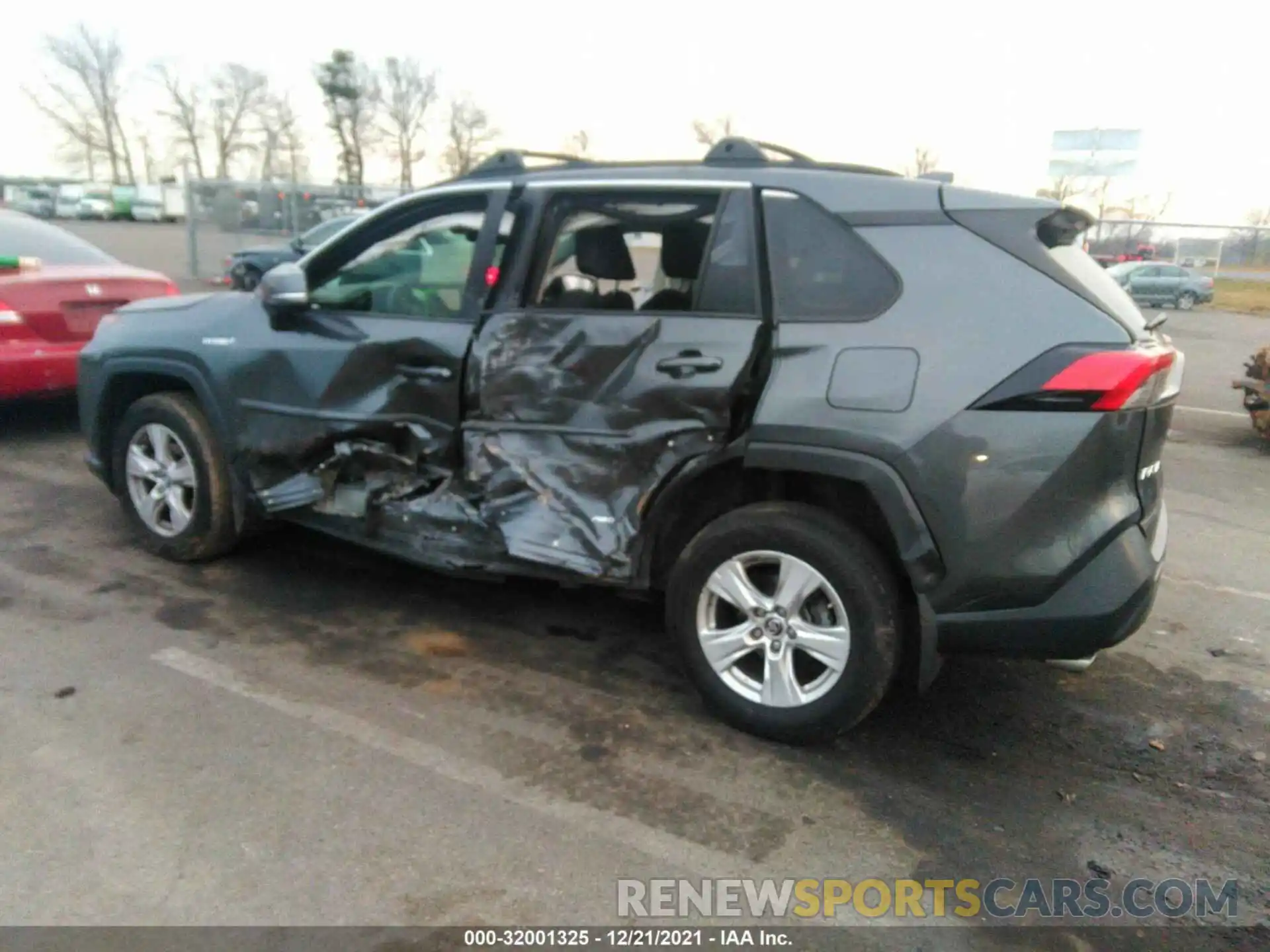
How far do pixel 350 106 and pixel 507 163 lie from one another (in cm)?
5159

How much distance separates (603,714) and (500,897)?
1022 millimetres

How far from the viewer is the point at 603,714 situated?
11.6ft

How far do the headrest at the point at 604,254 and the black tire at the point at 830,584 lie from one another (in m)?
1.09

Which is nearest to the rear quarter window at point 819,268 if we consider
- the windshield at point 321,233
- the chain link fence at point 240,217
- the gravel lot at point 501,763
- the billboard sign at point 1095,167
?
the gravel lot at point 501,763

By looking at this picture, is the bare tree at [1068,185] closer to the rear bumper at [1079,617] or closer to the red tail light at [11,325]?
the red tail light at [11,325]

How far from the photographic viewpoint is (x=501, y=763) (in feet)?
10.4

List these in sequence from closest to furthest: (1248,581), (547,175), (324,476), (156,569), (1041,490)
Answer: (1041,490) < (547,175) < (324,476) < (156,569) < (1248,581)

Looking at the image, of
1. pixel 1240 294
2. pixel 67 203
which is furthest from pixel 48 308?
pixel 67 203

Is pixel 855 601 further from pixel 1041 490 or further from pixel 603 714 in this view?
pixel 603 714

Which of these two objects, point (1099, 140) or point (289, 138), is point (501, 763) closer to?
point (1099, 140)

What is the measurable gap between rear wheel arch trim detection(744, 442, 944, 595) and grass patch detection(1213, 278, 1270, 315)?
94.4 ft

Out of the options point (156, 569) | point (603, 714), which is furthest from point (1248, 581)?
point (156, 569)

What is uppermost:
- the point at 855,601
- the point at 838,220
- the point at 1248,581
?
the point at 838,220

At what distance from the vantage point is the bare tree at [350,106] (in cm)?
4841
